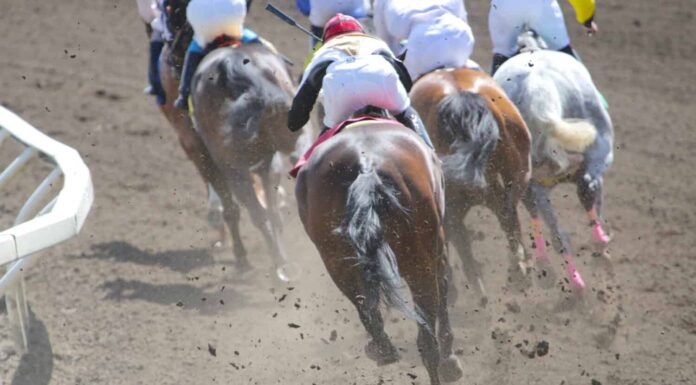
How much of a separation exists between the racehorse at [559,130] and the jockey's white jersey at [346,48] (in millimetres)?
1033

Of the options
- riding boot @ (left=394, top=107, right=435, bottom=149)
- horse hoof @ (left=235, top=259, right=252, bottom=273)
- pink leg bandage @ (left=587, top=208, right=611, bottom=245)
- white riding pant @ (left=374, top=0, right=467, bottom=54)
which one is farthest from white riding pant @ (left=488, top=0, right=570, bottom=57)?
horse hoof @ (left=235, top=259, right=252, bottom=273)

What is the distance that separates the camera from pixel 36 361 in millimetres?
5789

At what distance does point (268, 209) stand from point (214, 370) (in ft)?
6.17

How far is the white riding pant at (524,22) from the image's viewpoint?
715cm

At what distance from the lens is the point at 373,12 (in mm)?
7809

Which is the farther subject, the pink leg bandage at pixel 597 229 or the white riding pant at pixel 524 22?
the white riding pant at pixel 524 22

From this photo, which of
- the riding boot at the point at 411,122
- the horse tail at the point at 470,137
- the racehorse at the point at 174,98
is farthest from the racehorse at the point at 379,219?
the racehorse at the point at 174,98

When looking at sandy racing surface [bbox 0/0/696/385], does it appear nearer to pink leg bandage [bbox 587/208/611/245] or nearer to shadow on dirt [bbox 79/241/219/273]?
shadow on dirt [bbox 79/241/219/273]

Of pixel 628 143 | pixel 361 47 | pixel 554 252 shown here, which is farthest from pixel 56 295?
pixel 628 143

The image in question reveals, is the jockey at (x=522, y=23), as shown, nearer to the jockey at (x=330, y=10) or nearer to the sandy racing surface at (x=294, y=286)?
the jockey at (x=330, y=10)

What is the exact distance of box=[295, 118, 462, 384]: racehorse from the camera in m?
4.72

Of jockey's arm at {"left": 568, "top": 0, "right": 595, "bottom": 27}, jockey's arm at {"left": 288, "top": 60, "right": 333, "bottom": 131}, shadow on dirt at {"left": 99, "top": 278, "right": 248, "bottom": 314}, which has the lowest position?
shadow on dirt at {"left": 99, "top": 278, "right": 248, "bottom": 314}

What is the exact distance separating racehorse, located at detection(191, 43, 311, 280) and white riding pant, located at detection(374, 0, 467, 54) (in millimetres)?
756

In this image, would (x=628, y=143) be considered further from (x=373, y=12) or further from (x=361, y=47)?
(x=361, y=47)
